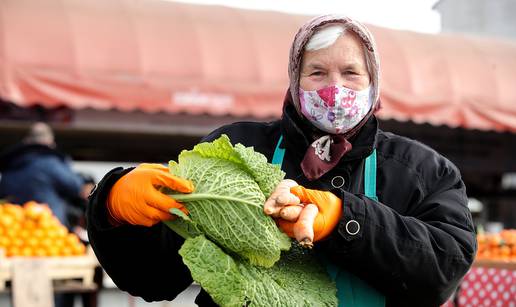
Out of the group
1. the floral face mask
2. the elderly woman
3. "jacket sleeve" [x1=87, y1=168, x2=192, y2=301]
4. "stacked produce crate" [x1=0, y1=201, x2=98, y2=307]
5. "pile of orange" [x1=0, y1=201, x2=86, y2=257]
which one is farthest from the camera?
"pile of orange" [x1=0, y1=201, x2=86, y2=257]

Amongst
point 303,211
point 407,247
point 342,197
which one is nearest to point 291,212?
point 303,211

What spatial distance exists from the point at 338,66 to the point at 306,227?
513 millimetres

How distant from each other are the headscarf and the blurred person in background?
4.24 meters

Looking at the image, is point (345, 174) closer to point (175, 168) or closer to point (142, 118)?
point (175, 168)

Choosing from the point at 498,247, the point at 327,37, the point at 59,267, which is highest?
the point at 327,37

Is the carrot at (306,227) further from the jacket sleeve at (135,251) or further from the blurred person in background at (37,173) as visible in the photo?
the blurred person in background at (37,173)

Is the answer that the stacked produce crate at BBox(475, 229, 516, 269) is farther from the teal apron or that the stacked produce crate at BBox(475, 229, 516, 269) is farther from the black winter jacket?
the teal apron

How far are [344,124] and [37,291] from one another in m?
3.19

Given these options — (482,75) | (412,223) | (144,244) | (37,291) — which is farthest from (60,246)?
(482,75)

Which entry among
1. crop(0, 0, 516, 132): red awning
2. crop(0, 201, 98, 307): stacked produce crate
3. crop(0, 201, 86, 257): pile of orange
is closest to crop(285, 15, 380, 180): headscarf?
crop(0, 201, 98, 307): stacked produce crate

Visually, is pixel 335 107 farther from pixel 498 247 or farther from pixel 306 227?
pixel 498 247

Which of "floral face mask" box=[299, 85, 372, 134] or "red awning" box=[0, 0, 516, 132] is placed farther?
"red awning" box=[0, 0, 516, 132]

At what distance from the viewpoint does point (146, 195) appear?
4.86 ft

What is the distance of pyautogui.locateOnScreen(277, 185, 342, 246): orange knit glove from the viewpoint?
1422mm
